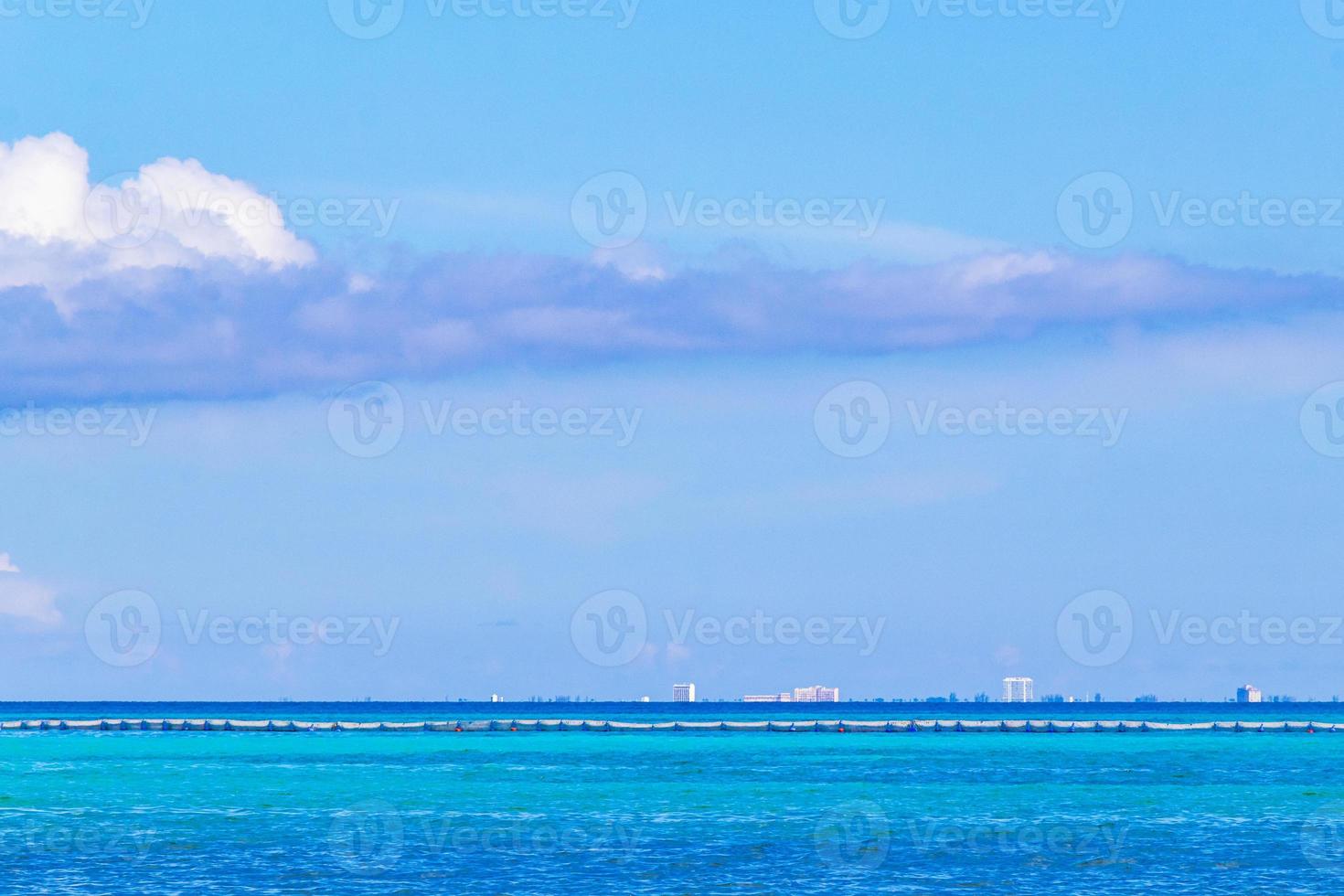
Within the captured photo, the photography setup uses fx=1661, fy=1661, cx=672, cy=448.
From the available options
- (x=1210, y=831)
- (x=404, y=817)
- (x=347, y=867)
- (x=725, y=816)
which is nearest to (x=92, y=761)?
(x=404, y=817)

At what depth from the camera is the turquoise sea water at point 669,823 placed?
44.8 meters

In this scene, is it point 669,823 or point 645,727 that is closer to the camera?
point 669,823

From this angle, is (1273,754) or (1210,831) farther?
(1273,754)

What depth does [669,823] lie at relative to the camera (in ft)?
194

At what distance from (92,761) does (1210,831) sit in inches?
2750

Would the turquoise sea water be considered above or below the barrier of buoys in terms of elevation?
below

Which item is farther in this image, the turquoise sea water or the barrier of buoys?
the barrier of buoys

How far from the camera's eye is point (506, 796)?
7138 centimetres

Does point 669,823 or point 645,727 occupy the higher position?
point 645,727

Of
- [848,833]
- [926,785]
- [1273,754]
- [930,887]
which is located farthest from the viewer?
[1273,754]

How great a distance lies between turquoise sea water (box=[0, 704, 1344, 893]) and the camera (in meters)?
44.8

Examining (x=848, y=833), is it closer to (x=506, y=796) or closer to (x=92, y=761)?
(x=506, y=796)

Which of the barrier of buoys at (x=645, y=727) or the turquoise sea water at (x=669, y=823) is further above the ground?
the barrier of buoys at (x=645, y=727)

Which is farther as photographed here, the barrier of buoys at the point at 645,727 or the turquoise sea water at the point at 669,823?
the barrier of buoys at the point at 645,727
